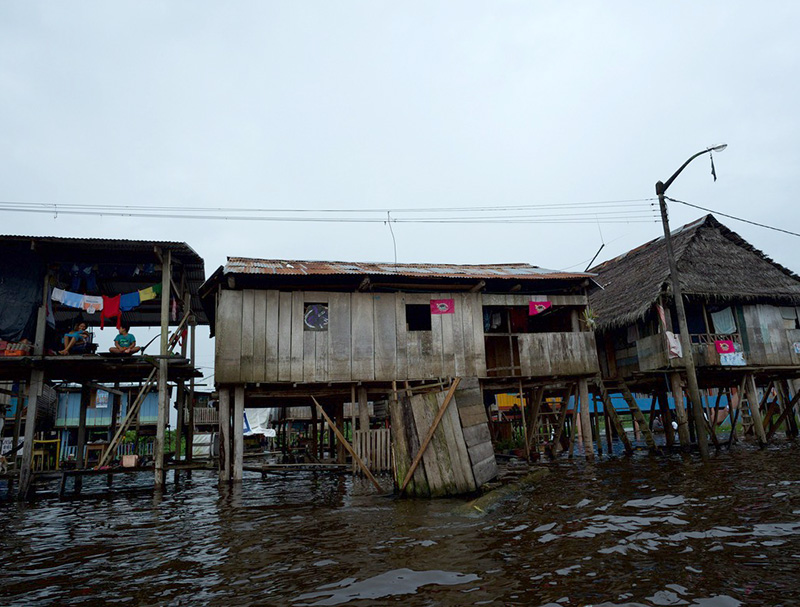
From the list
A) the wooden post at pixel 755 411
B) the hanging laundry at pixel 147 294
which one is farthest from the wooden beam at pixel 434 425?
the wooden post at pixel 755 411

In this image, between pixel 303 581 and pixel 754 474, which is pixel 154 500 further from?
pixel 754 474

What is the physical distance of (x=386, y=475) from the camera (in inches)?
615

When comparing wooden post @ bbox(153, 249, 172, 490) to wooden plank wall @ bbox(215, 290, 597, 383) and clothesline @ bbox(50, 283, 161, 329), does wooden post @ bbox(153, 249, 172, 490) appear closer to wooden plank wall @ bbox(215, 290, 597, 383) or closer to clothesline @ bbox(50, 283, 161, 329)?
clothesline @ bbox(50, 283, 161, 329)

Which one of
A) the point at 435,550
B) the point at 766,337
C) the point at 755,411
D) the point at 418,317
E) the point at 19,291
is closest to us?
the point at 435,550

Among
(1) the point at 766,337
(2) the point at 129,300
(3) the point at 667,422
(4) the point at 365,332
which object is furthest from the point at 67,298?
(1) the point at 766,337

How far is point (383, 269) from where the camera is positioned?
1803cm

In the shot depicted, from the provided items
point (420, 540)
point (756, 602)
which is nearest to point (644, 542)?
point (756, 602)

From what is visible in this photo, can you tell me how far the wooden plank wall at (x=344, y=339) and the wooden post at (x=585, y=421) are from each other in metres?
3.86

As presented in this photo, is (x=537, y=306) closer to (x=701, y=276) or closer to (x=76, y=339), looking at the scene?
(x=701, y=276)

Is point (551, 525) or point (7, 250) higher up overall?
point (7, 250)

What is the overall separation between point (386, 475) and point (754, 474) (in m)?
8.99

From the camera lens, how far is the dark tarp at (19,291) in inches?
559

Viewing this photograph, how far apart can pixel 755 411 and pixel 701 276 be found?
5198 millimetres

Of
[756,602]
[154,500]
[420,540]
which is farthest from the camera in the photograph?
[154,500]
